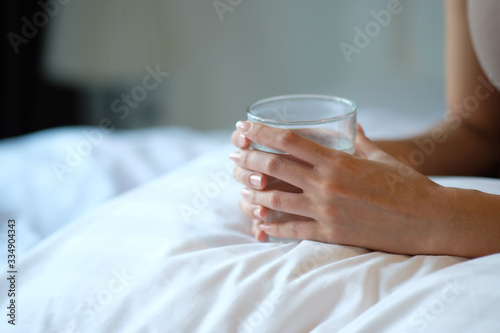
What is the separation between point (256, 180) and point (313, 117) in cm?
16

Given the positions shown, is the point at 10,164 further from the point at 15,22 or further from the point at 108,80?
the point at 108,80

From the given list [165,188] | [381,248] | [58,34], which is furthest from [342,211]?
[58,34]

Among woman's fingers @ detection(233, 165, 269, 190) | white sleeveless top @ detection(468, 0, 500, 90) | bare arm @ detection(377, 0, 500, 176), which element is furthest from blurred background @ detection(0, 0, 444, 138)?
woman's fingers @ detection(233, 165, 269, 190)

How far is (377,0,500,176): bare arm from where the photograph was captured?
1.01 meters

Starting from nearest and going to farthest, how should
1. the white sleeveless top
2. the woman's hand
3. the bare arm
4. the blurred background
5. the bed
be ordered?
1. the bed
2. the woman's hand
3. the white sleeveless top
4. the bare arm
5. the blurred background

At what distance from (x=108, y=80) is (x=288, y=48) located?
96 centimetres

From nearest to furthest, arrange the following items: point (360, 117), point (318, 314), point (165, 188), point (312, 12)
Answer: point (318, 314)
point (165, 188)
point (360, 117)
point (312, 12)

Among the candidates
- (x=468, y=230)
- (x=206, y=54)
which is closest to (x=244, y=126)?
(x=468, y=230)

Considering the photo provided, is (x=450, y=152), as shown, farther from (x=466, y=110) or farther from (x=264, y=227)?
(x=264, y=227)

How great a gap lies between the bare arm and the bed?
0.29 meters

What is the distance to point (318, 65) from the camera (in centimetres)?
289

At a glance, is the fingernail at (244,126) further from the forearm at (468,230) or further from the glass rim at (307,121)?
the forearm at (468,230)

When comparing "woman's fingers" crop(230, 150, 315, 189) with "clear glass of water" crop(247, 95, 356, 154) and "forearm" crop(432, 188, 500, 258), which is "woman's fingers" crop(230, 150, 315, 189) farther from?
"forearm" crop(432, 188, 500, 258)

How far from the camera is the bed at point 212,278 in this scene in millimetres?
489
